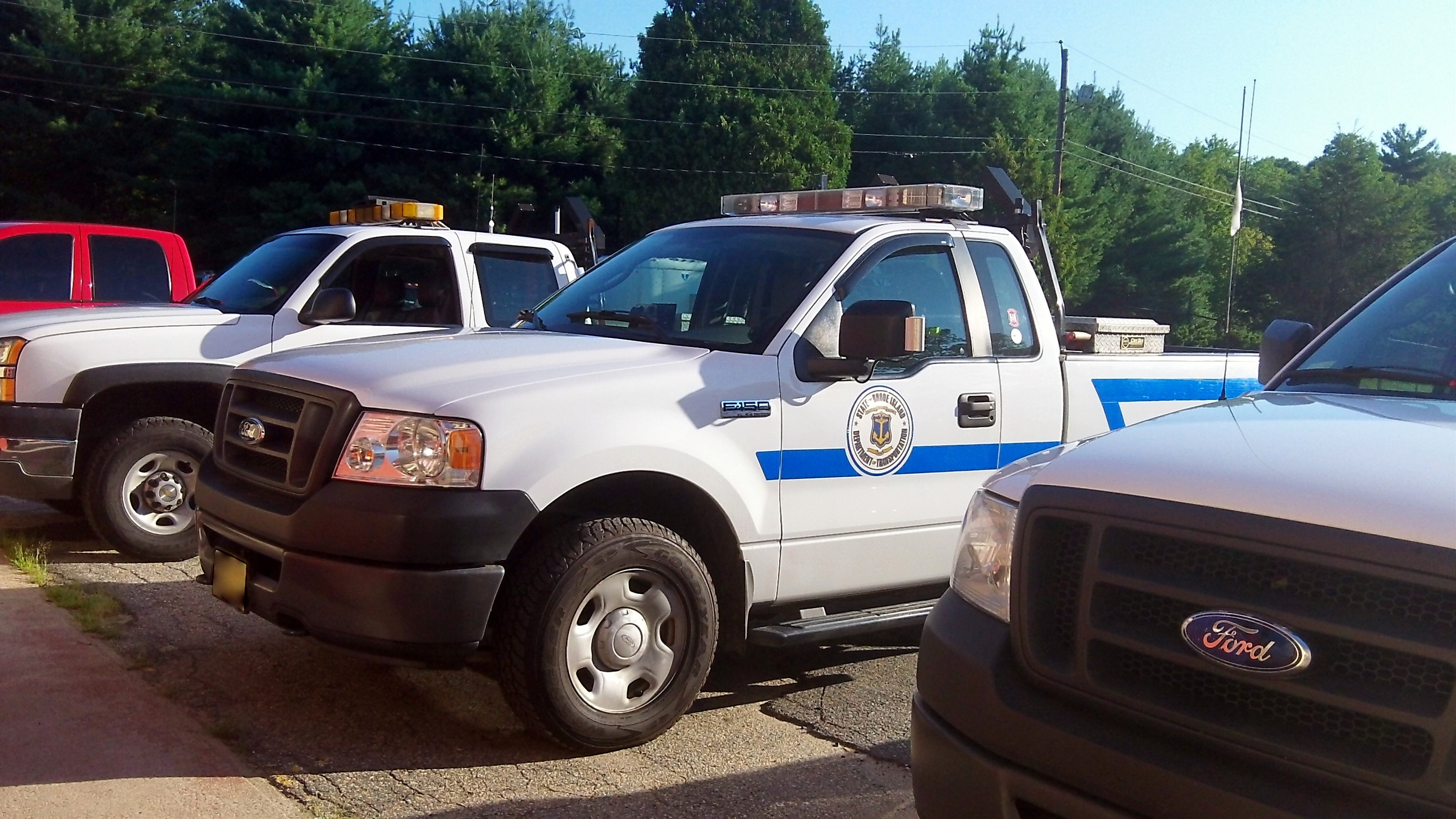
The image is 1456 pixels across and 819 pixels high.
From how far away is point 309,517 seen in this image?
3.90 metres

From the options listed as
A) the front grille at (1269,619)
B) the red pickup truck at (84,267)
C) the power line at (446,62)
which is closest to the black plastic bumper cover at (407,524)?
the front grille at (1269,619)

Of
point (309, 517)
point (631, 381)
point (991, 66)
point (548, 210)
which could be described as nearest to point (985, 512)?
point (631, 381)

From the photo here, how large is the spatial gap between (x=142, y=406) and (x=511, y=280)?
2317 mm

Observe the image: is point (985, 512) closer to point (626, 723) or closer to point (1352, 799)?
point (1352, 799)

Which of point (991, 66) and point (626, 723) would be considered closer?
point (626, 723)

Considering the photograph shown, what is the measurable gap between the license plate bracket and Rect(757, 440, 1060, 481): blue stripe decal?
1.82 meters

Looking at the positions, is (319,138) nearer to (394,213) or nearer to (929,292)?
(394,213)

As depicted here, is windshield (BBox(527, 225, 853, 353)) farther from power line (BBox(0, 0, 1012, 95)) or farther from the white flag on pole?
power line (BBox(0, 0, 1012, 95))

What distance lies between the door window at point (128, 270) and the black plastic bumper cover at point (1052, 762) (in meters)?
8.34

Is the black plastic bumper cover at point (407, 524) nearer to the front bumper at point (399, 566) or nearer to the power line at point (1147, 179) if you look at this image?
the front bumper at point (399, 566)

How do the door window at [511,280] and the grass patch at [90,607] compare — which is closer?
the grass patch at [90,607]

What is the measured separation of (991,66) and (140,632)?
171 feet

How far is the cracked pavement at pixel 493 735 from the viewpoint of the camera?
3828mm

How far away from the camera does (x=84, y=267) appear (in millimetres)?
9422
